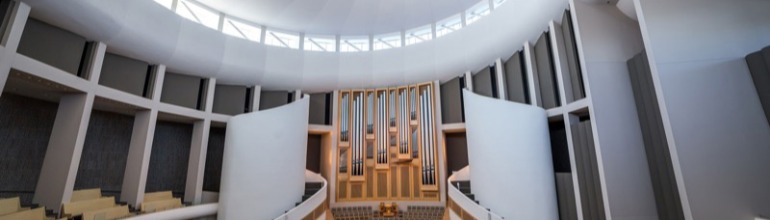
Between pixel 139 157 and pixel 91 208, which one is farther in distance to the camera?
pixel 139 157

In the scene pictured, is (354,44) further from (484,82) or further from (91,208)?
(91,208)

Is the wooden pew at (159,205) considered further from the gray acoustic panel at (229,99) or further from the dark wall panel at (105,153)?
the gray acoustic panel at (229,99)

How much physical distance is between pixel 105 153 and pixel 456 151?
9.28m

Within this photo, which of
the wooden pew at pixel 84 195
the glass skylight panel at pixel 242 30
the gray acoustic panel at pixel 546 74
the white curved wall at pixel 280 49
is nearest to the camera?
the white curved wall at pixel 280 49

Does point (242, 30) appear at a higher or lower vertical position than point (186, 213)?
higher

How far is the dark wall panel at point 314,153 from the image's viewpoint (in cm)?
1138

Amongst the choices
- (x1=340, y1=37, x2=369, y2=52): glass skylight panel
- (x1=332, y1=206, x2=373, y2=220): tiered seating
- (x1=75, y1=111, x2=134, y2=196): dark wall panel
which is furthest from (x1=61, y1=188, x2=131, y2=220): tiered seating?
(x1=340, y1=37, x2=369, y2=52): glass skylight panel

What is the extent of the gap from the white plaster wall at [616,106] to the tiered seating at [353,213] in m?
6.13

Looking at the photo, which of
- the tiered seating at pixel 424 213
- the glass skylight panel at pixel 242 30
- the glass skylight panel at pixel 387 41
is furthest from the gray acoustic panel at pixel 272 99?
the tiered seating at pixel 424 213

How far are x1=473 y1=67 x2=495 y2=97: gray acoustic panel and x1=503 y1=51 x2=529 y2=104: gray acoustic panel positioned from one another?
546 millimetres

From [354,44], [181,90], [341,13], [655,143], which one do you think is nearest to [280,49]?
[341,13]

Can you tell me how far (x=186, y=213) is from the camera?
7.82 metres

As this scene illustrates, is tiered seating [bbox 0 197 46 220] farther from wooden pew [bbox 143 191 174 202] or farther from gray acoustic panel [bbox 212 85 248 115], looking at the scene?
gray acoustic panel [bbox 212 85 248 115]

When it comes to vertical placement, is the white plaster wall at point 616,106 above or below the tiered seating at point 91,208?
above
